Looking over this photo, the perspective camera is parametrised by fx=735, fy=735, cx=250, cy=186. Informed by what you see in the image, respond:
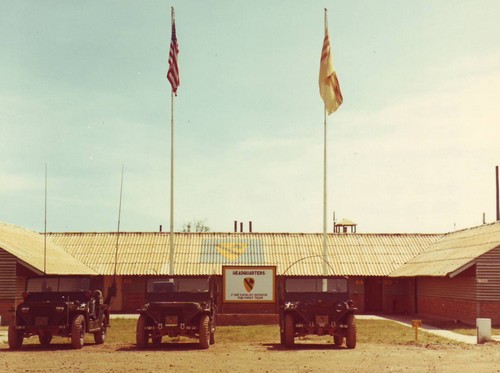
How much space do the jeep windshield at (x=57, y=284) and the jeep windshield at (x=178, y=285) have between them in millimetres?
2115

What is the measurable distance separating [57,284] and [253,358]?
709 centimetres

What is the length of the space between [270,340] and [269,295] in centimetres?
827

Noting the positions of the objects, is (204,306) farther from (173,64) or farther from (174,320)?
(173,64)

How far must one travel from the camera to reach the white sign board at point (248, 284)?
3119cm

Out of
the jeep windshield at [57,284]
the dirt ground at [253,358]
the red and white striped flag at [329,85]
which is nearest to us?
the dirt ground at [253,358]

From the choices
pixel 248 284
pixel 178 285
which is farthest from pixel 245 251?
pixel 178 285

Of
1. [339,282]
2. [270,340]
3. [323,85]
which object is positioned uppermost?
[323,85]

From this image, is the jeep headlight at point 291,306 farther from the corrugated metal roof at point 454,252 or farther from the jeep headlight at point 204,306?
the corrugated metal roof at point 454,252

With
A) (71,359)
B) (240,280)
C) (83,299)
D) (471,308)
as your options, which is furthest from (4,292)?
(471,308)

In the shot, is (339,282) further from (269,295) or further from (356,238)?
(356,238)

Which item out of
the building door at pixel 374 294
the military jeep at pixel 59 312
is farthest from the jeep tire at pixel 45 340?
the building door at pixel 374 294

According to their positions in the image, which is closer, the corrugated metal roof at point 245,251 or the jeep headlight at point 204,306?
the jeep headlight at point 204,306

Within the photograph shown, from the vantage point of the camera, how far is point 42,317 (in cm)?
1991

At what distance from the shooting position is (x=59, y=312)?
19891 millimetres
